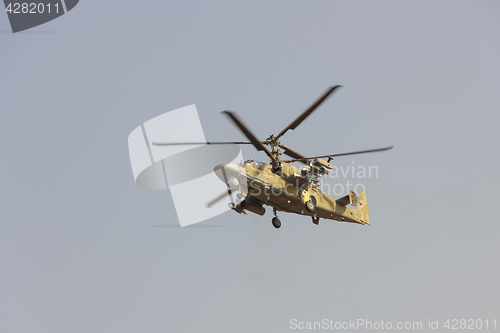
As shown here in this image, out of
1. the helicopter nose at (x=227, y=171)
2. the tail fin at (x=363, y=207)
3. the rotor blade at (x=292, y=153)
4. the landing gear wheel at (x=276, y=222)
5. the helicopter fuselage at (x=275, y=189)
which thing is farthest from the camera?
the tail fin at (x=363, y=207)

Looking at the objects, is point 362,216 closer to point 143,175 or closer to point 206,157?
point 206,157

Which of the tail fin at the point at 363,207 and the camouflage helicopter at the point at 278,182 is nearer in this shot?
the camouflage helicopter at the point at 278,182

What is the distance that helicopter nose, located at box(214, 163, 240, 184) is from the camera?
1027 inches

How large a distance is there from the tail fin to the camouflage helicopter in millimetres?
3609

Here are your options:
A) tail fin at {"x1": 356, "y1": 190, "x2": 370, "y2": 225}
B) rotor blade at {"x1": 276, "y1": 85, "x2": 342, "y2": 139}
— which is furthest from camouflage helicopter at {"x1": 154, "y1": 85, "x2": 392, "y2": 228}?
tail fin at {"x1": 356, "y1": 190, "x2": 370, "y2": 225}

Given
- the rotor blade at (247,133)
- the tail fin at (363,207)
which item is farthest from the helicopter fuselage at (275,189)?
the tail fin at (363,207)

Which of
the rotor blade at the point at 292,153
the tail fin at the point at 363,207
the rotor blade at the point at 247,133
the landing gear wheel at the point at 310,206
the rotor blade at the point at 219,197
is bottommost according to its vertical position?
the tail fin at the point at 363,207

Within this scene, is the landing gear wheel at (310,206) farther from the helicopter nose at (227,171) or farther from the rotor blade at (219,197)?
the helicopter nose at (227,171)

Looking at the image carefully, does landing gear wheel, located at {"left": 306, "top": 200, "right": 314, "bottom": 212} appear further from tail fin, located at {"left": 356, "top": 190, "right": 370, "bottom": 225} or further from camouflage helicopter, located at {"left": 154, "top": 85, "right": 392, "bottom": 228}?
tail fin, located at {"left": 356, "top": 190, "right": 370, "bottom": 225}

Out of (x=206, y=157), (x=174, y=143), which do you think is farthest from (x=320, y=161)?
(x=174, y=143)

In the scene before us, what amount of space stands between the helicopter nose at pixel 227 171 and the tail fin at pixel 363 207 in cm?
1052

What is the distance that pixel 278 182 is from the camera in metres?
27.6

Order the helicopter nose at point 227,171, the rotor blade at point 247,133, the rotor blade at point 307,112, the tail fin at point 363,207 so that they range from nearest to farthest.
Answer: the rotor blade at point 247,133 < the rotor blade at point 307,112 < the helicopter nose at point 227,171 < the tail fin at point 363,207

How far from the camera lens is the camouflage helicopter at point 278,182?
26359mm
